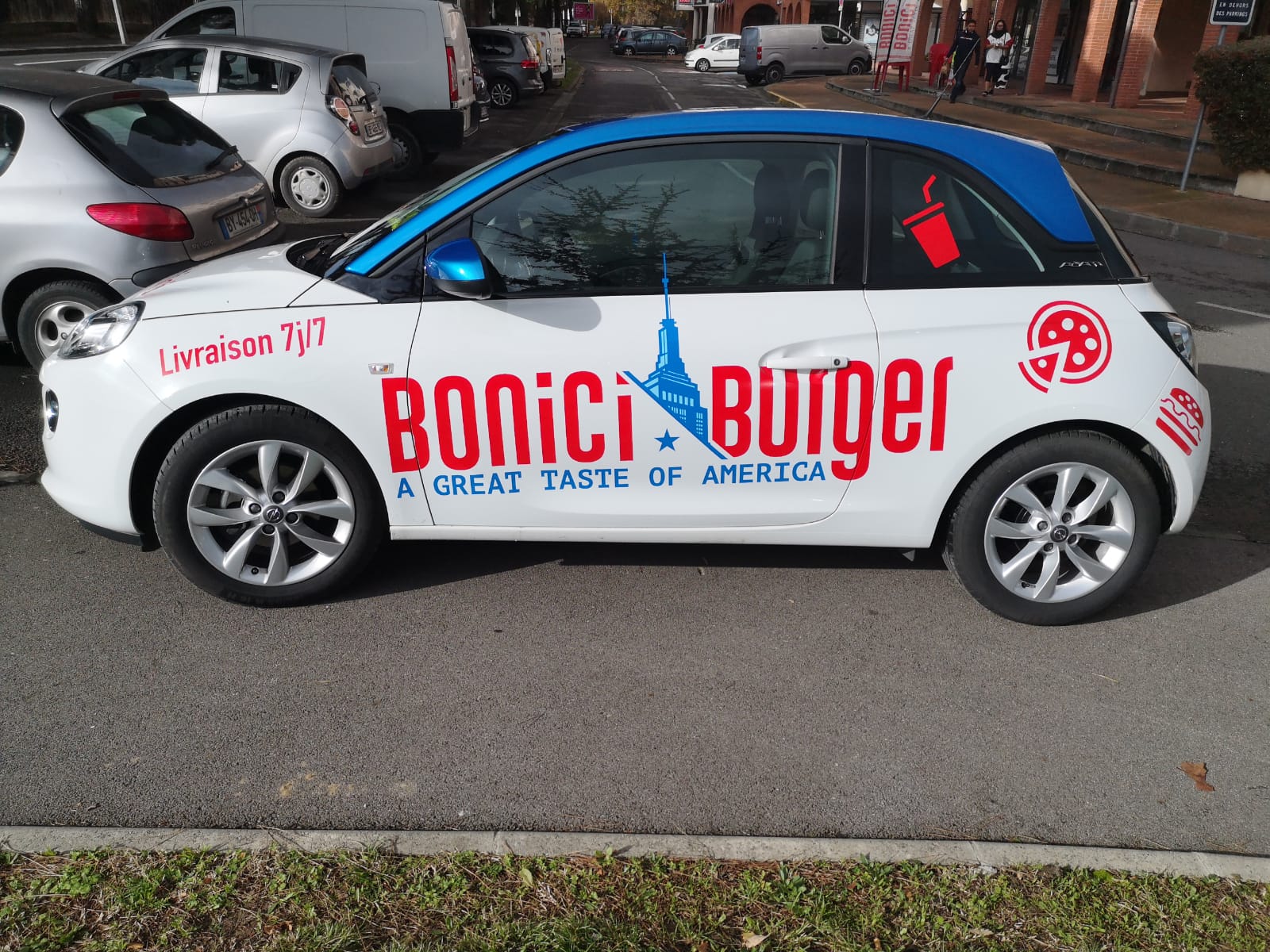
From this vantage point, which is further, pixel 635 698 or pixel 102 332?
pixel 102 332

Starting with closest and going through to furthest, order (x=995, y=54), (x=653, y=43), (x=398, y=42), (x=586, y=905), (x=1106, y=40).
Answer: (x=586, y=905) < (x=398, y=42) < (x=1106, y=40) < (x=995, y=54) < (x=653, y=43)

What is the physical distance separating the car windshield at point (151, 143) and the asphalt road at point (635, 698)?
2.32 m

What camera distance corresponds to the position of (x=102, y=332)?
11.9 feet

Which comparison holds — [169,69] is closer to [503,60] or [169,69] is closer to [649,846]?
[649,846]

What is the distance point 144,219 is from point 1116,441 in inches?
196

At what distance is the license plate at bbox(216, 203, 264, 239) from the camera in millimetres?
6129

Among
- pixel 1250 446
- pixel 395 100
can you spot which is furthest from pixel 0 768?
pixel 395 100

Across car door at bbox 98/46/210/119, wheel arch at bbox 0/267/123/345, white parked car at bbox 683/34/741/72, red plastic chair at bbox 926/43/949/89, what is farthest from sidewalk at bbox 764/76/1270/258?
white parked car at bbox 683/34/741/72

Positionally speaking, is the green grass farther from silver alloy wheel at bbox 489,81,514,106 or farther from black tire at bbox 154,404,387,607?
silver alloy wheel at bbox 489,81,514,106

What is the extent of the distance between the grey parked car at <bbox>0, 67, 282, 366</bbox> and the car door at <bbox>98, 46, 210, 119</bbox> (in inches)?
188

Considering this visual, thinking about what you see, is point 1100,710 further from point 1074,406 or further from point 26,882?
point 26,882

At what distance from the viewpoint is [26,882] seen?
95.7 inches

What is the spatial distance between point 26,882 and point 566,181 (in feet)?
8.26

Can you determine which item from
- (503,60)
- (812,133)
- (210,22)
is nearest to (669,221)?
(812,133)
